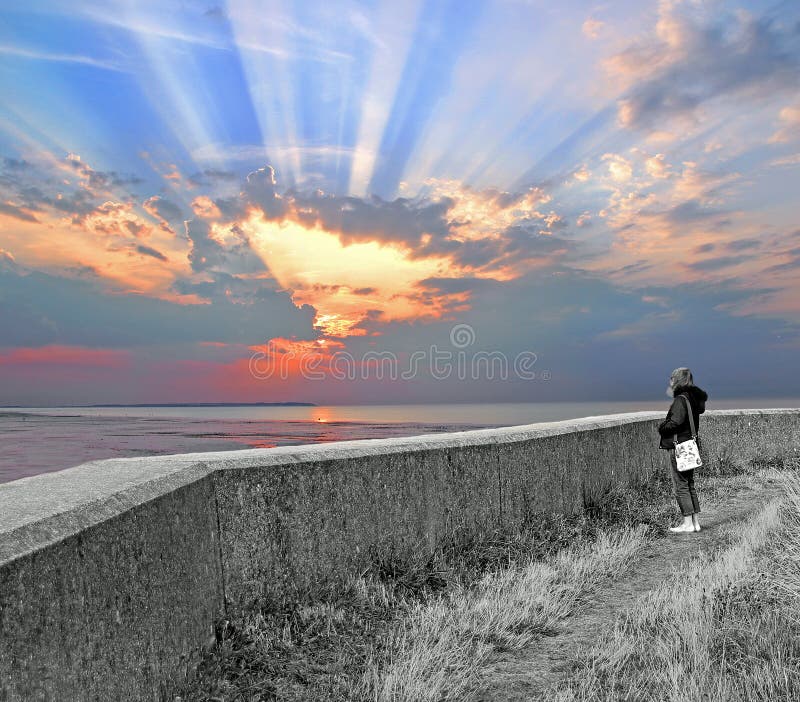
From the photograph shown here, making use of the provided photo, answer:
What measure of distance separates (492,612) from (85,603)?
2884 mm

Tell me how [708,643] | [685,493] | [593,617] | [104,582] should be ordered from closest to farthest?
[104,582] < [708,643] < [593,617] < [685,493]

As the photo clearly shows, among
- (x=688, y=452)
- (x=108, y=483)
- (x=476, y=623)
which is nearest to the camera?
(x=108, y=483)

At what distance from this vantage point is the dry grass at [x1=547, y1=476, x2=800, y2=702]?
379 centimetres

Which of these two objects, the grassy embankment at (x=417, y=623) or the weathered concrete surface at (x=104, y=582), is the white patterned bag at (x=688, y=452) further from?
the weathered concrete surface at (x=104, y=582)

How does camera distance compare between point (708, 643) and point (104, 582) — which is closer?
point (104, 582)

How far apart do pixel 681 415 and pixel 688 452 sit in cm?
43

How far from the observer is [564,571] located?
5977 mm

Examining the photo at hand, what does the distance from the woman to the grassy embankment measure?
1625 millimetres

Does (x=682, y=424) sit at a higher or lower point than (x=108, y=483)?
higher

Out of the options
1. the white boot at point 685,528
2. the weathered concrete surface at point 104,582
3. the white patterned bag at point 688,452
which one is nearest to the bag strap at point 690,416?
the white patterned bag at point 688,452

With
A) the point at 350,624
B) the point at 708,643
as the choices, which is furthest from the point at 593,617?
the point at 350,624

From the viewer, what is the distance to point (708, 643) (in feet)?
14.2

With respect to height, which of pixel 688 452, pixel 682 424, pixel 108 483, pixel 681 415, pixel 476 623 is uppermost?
pixel 681 415

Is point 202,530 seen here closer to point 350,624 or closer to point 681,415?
point 350,624
